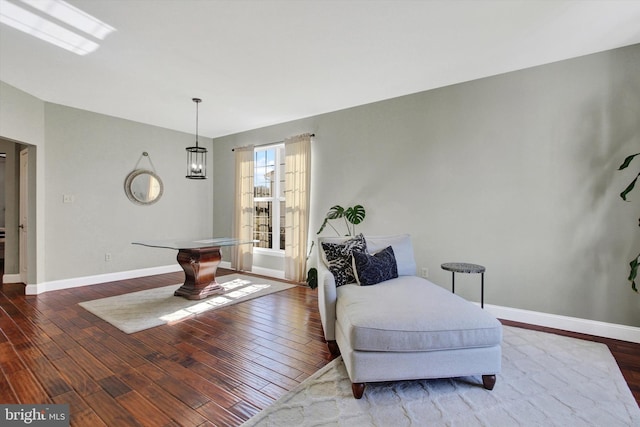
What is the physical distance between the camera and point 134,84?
3588 millimetres

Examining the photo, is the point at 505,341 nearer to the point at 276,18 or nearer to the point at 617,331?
the point at 617,331

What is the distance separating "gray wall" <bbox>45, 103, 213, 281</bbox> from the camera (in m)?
4.32

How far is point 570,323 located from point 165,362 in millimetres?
3735

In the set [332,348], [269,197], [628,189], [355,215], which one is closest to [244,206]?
[269,197]

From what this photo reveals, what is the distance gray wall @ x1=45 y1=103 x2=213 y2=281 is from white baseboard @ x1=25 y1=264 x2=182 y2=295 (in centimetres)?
7

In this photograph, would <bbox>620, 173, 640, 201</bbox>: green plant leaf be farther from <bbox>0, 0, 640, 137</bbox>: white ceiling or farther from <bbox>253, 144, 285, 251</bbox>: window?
<bbox>253, 144, 285, 251</bbox>: window

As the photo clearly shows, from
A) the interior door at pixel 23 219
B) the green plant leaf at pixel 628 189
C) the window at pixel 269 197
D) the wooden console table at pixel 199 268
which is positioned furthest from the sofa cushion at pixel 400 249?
the interior door at pixel 23 219

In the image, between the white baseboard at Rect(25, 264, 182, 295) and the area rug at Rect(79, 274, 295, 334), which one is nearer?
the area rug at Rect(79, 274, 295, 334)

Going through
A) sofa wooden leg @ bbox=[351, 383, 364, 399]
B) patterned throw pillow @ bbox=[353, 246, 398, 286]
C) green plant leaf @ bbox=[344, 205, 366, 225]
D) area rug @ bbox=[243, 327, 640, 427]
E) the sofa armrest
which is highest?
green plant leaf @ bbox=[344, 205, 366, 225]

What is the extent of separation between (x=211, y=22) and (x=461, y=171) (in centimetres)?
297

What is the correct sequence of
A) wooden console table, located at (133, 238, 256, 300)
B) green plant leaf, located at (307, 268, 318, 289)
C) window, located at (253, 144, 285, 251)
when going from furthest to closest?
1. window, located at (253, 144, 285, 251)
2. green plant leaf, located at (307, 268, 318, 289)
3. wooden console table, located at (133, 238, 256, 300)

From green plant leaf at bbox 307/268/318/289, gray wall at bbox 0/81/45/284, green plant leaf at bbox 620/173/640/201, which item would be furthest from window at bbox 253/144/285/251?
green plant leaf at bbox 620/173/640/201

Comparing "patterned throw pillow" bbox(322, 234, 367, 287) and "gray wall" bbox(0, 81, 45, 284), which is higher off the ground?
"gray wall" bbox(0, 81, 45, 284)

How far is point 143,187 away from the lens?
5234 mm
